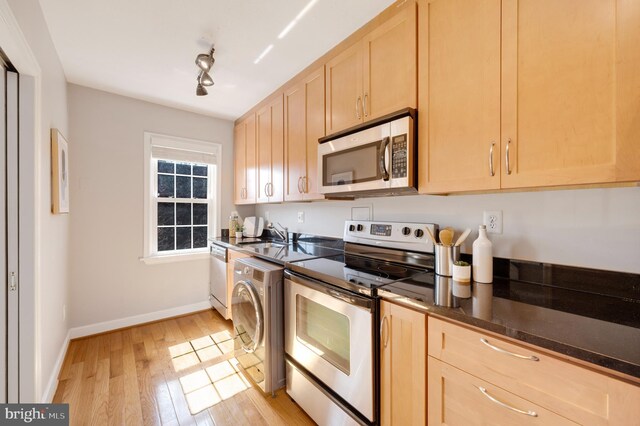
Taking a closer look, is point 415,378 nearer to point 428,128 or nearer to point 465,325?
point 465,325

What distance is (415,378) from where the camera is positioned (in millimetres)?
1109

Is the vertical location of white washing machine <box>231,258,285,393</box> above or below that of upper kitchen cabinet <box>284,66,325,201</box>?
below

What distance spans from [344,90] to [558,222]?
55.4 inches

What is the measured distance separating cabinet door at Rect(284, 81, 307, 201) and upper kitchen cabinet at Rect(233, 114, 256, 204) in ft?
2.34

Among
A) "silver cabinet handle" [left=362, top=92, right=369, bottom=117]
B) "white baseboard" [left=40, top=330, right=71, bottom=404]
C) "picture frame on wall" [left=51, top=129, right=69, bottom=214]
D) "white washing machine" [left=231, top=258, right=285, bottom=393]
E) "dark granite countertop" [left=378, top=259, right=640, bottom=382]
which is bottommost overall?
"white baseboard" [left=40, top=330, right=71, bottom=404]

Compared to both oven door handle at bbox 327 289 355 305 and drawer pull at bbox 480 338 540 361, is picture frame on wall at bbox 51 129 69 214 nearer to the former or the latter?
oven door handle at bbox 327 289 355 305

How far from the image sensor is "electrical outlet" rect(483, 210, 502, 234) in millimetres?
1429

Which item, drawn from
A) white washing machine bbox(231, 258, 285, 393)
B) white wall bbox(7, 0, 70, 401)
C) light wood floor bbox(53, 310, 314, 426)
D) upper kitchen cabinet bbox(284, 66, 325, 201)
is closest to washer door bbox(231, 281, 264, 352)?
white washing machine bbox(231, 258, 285, 393)

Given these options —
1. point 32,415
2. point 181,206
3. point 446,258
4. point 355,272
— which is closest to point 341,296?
point 355,272

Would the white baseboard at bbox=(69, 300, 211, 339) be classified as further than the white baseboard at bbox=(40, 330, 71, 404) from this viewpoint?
Yes

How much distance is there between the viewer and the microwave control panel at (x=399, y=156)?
4.66 ft

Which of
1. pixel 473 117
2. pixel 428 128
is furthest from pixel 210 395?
pixel 473 117

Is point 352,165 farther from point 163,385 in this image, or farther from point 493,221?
point 163,385

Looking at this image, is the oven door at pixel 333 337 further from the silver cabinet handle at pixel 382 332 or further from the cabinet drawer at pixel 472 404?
the cabinet drawer at pixel 472 404
